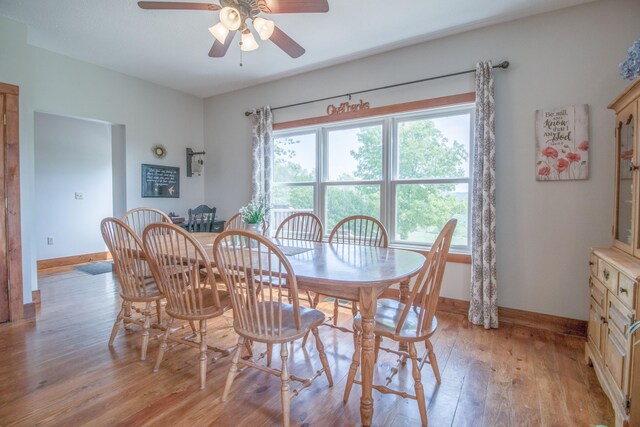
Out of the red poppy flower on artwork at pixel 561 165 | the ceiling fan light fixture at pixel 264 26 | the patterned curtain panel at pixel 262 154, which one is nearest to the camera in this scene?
the ceiling fan light fixture at pixel 264 26

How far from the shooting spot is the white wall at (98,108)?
120 inches

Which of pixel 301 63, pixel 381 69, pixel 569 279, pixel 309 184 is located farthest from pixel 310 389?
pixel 301 63

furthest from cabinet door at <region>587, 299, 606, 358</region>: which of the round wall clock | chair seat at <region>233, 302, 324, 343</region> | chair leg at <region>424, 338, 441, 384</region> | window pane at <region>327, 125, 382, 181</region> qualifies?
the round wall clock

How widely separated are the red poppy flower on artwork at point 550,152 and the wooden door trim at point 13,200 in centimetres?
468

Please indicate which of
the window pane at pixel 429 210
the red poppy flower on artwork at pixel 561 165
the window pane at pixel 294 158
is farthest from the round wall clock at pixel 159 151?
the red poppy flower on artwork at pixel 561 165

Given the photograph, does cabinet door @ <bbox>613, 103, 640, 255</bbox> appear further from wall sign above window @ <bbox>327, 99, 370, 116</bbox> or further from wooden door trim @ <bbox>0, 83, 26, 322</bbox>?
wooden door trim @ <bbox>0, 83, 26, 322</bbox>

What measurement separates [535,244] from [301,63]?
311cm

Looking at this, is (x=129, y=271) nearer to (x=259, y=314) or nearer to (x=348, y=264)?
(x=259, y=314)

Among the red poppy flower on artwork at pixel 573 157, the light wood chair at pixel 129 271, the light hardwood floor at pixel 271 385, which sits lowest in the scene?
the light hardwood floor at pixel 271 385

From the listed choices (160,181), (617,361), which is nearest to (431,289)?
(617,361)

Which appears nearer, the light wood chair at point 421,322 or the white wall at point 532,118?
the light wood chair at point 421,322

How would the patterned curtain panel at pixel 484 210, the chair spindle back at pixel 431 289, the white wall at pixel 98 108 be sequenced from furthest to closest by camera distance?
the white wall at pixel 98 108
the patterned curtain panel at pixel 484 210
the chair spindle back at pixel 431 289

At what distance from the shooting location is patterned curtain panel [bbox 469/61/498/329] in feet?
9.43

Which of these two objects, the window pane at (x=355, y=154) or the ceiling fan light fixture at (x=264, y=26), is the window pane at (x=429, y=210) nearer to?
the window pane at (x=355, y=154)
